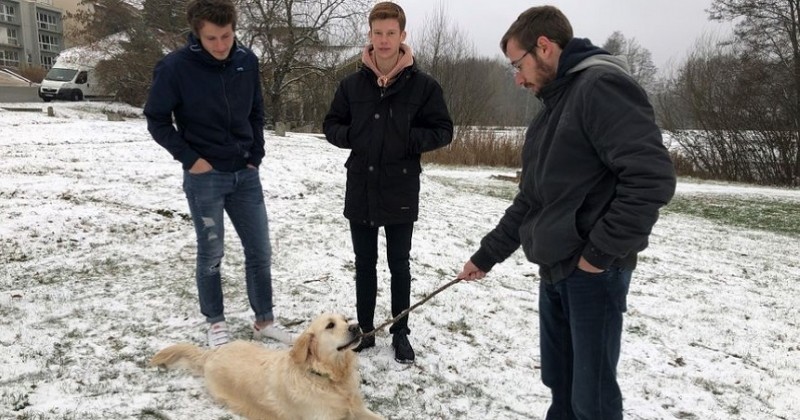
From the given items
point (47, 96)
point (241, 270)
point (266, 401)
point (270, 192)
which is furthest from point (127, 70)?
point (266, 401)

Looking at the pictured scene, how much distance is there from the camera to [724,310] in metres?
5.11

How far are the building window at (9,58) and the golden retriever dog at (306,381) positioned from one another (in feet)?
244

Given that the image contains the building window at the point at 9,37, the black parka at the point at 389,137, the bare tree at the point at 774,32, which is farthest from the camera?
the building window at the point at 9,37

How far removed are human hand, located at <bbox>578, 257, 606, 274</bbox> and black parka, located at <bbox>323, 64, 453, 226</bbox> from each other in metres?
1.53

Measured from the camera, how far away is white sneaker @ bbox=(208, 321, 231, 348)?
362 centimetres

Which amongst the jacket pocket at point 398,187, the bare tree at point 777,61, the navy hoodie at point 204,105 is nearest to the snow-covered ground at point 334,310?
the jacket pocket at point 398,187

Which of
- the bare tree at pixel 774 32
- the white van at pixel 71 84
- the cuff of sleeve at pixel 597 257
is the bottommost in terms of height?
the cuff of sleeve at pixel 597 257

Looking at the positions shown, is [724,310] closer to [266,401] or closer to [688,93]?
[266,401]

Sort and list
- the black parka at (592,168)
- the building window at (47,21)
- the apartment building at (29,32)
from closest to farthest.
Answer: the black parka at (592,168) → the apartment building at (29,32) → the building window at (47,21)

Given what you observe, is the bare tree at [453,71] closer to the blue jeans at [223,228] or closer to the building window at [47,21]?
the blue jeans at [223,228]

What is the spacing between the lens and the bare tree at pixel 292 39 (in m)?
24.3

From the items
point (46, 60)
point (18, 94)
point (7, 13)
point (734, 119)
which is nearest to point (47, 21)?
point (46, 60)

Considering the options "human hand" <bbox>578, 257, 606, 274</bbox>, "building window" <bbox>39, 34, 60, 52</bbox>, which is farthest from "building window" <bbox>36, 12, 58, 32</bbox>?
"human hand" <bbox>578, 257, 606, 274</bbox>

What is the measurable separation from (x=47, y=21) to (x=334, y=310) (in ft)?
263
